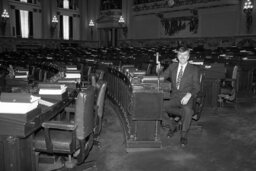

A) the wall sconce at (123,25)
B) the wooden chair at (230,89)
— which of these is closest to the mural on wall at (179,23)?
the wall sconce at (123,25)

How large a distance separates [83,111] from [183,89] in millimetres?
2056

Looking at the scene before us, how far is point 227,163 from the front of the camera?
134 inches

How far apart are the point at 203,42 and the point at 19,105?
17246mm

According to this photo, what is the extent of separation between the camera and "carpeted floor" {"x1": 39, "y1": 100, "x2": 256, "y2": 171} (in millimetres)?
3330

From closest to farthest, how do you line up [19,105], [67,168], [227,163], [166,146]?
[19,105]
[67,168]
[227,163]
[166,146]

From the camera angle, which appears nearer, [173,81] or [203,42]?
[173,81]

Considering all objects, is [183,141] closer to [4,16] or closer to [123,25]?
[4,16]

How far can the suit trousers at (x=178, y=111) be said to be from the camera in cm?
399

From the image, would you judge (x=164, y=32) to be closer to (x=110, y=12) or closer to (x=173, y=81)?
(x=110, y=12)

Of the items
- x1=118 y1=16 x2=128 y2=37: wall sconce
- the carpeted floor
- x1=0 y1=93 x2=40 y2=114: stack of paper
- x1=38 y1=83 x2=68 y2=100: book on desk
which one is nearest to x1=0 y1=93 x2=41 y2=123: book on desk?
x1=0 y1=93 x2=40 y2=114: stack of paper

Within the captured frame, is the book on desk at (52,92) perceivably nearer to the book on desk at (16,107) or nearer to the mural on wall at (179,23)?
the book on desk at (16,107)

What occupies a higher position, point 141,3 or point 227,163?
point 141,3

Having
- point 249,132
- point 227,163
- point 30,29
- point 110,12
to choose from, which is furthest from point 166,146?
point 110,12

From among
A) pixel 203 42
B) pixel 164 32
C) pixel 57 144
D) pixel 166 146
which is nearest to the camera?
pixel 57 144
